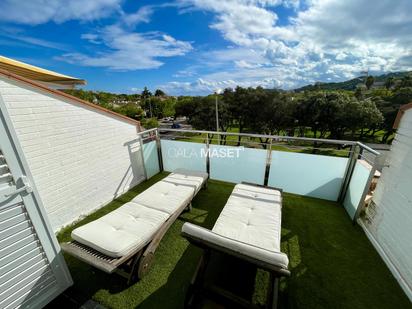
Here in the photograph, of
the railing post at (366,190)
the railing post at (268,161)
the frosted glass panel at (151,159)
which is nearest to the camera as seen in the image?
the railing post at (366,190)

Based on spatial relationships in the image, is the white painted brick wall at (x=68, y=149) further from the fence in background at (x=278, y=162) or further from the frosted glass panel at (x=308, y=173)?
the frosted glass panel at (x=308, y=173)

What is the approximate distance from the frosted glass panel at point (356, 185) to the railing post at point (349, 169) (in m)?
0.06

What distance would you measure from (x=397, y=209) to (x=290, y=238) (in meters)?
1.33

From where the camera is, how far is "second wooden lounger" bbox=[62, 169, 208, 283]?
1771 mm

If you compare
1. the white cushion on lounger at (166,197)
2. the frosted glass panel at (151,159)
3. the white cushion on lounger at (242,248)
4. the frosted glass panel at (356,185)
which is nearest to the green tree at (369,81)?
the frosted glass panel at (356,185)

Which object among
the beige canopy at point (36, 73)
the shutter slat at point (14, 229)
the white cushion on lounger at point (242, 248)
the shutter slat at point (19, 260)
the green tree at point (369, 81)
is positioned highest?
the green tree at point (369, 81)

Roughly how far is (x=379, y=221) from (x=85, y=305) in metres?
3.74

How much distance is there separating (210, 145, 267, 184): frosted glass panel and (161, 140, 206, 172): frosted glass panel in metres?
0.28

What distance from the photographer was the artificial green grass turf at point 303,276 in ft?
5.87

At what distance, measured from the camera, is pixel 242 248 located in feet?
4.69

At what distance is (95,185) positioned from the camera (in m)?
3.26

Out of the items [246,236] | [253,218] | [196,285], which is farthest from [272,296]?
[253,218]

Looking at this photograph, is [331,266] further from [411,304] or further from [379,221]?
[379,221]

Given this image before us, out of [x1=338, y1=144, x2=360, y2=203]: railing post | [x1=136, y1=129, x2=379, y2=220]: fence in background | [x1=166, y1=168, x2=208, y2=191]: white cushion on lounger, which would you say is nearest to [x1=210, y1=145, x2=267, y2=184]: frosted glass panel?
[x1=136, y1=129, x2=379, y2=220]: fence in background
